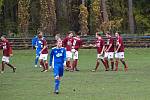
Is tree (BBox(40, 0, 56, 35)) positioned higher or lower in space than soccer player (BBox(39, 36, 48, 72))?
higher

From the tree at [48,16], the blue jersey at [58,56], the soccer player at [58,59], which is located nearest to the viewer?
the soccer player at [58,59]

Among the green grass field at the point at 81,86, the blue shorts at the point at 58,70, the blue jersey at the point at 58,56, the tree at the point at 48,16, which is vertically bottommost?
the green grass field at the point at 81,86

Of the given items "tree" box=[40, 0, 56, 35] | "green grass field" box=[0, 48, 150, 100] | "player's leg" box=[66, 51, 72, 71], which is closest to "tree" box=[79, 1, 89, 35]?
"tree" box=[40, 0, 56, 35]

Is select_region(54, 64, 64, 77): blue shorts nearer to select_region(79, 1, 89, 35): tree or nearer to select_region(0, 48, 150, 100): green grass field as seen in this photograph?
select_region(0, 48, 150, 100): green grass field

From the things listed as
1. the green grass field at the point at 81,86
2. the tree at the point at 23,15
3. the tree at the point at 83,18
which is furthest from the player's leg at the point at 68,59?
the tree at the point at 83,18

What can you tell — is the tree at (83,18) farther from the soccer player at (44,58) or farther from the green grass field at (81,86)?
the green grass field at (81,86)

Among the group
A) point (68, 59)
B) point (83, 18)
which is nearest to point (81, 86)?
point (68, 59)

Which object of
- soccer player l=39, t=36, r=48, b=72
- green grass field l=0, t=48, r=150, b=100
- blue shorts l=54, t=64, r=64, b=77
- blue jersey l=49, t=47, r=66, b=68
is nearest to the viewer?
green grass field l=0, t=48, r=150, b=100

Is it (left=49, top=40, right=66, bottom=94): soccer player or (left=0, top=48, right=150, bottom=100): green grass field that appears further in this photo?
(left=49, top=40, right=66, bottom=94): soccer player

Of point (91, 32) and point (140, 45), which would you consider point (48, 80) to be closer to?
point (140, 45)

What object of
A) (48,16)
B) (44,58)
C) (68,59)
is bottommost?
(68,59)

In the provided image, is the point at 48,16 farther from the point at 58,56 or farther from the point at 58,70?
the point at 58,70

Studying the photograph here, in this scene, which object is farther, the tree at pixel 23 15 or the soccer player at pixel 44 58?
the tree at pixel 23 15

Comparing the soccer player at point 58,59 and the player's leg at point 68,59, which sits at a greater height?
the soccer player at point 58,59
